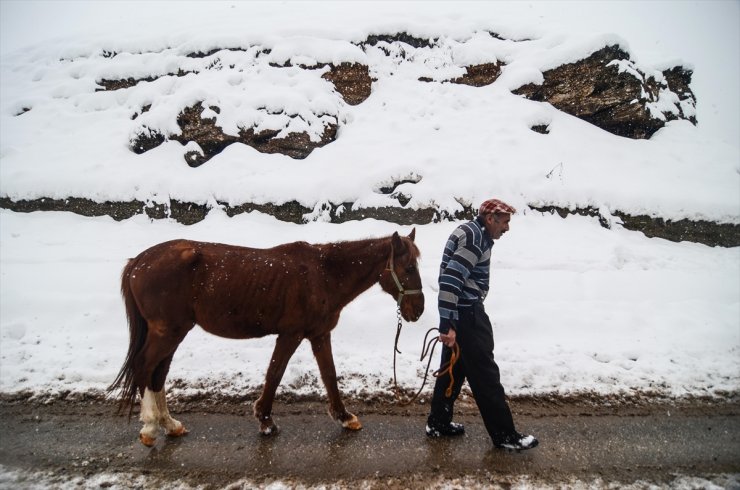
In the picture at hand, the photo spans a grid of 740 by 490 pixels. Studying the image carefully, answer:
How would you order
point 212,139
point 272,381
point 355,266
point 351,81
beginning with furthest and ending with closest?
point 351,81 → point 212,139 → point 355,266 → point 272,381

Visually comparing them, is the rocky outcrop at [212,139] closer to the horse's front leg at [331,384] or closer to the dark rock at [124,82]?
the dark rock at [124,82]

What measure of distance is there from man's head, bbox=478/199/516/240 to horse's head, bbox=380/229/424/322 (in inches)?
30.4

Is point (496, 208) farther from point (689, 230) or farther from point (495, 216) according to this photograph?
point (689, 230)

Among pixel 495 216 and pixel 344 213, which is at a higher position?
pixel 495 216

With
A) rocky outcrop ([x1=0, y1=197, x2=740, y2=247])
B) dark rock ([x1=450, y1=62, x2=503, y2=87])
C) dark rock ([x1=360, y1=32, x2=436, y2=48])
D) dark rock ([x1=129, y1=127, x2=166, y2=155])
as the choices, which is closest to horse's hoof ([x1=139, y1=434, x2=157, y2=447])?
rocky outcrop ([x1=0, y1=197, x2=740, y2=247])

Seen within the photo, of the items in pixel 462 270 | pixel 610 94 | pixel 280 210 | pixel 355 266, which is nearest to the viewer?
pixel 462 270

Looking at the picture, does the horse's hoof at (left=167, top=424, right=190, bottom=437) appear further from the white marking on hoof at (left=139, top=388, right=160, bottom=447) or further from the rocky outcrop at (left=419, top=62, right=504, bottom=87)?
the rocky outcrop at (left=419, top=62, right=504, bottom=87)

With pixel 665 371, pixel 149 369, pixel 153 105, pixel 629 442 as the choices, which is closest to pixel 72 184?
pixel 153 105

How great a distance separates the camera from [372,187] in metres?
9.35

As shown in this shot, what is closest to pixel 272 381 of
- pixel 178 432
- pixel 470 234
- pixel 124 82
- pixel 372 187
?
pixel 178 432

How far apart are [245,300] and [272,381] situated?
0.87m

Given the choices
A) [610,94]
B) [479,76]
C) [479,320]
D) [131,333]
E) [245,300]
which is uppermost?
[479,76]

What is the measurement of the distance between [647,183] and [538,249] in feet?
14.0

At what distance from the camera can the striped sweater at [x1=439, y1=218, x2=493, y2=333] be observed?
3203mm
